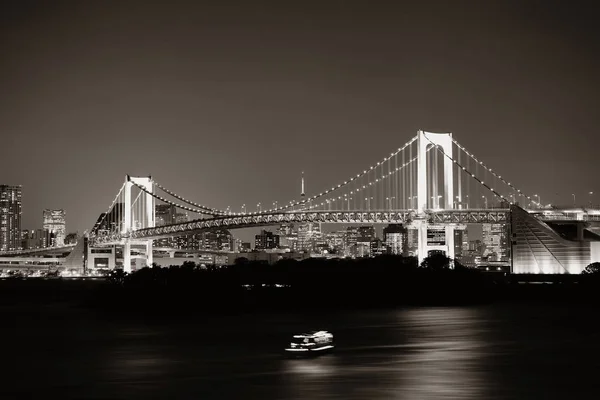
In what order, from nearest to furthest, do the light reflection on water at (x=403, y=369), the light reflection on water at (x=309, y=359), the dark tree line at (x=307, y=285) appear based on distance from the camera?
1. the light reflection on water at (x=403, y=369)
2. the light reflection on water at (x=309, y=359)
3. the dark tree line at (x=307, y=285)

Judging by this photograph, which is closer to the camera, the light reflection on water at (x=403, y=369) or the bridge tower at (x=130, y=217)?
the light reflection on water at (x=403, y=369)

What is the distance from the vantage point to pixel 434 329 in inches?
1768

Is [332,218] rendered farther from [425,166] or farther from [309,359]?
[309,359]

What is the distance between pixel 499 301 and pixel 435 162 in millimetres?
12081

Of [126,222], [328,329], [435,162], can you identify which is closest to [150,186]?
[126,222]

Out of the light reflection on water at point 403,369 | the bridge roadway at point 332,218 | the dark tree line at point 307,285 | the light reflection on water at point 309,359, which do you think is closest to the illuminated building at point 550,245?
the bridge roadway at point 332,218

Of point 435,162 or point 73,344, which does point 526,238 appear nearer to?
point 435,162

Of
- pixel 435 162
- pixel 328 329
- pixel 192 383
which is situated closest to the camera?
pixel 192 383

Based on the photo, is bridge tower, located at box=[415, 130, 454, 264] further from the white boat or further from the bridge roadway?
the white boat

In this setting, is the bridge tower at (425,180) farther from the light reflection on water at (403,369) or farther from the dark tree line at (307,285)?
the light reflection on water at (403,369)

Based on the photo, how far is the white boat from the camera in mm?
34844

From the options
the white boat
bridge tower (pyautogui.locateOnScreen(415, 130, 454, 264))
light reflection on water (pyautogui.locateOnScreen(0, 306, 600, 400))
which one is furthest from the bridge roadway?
the white boat

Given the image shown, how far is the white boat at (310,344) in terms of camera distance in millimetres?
34844

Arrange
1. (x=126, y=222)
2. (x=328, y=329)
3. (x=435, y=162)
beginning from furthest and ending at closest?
(x=126, y=222)
(x=435, y=162)
(x=328, y=329)
